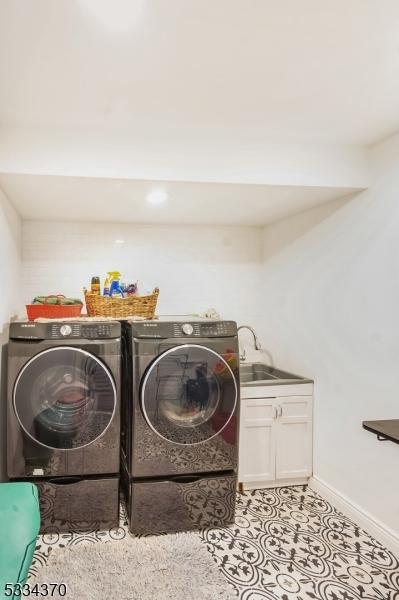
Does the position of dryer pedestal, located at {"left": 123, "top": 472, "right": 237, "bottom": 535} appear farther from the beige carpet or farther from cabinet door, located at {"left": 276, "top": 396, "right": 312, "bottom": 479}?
cabinet door, located at {"left": 276, "top": 396, "right": 312, "bottom": 479}

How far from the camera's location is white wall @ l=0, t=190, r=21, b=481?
2.42m

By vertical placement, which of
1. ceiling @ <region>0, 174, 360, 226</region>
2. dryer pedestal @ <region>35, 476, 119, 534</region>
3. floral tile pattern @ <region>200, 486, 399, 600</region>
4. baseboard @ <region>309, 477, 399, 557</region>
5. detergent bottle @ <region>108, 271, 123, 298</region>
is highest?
ceiling @ <region>0, 174, 360, 226</region>

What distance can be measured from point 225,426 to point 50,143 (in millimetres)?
1881

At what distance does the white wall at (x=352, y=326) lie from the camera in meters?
2.30

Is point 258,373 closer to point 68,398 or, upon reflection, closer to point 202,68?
point 68,398

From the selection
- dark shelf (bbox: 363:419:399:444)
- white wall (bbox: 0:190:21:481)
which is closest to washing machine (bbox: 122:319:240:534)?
white wall (bbox: 0:190:21:481)

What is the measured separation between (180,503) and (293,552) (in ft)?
2.21

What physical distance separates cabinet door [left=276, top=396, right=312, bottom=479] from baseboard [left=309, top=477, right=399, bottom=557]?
15 cm

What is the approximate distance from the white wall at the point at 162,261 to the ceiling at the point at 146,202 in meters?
0.16

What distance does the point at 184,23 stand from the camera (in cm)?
138

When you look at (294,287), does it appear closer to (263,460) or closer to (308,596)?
(263,460)

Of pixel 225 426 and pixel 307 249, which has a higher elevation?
pixel 307 249

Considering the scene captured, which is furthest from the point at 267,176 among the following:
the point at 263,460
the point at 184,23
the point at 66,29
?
the point at 263,460

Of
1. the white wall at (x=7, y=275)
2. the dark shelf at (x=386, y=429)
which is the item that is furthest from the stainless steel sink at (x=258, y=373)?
the white wall at (x=7, y=275)
